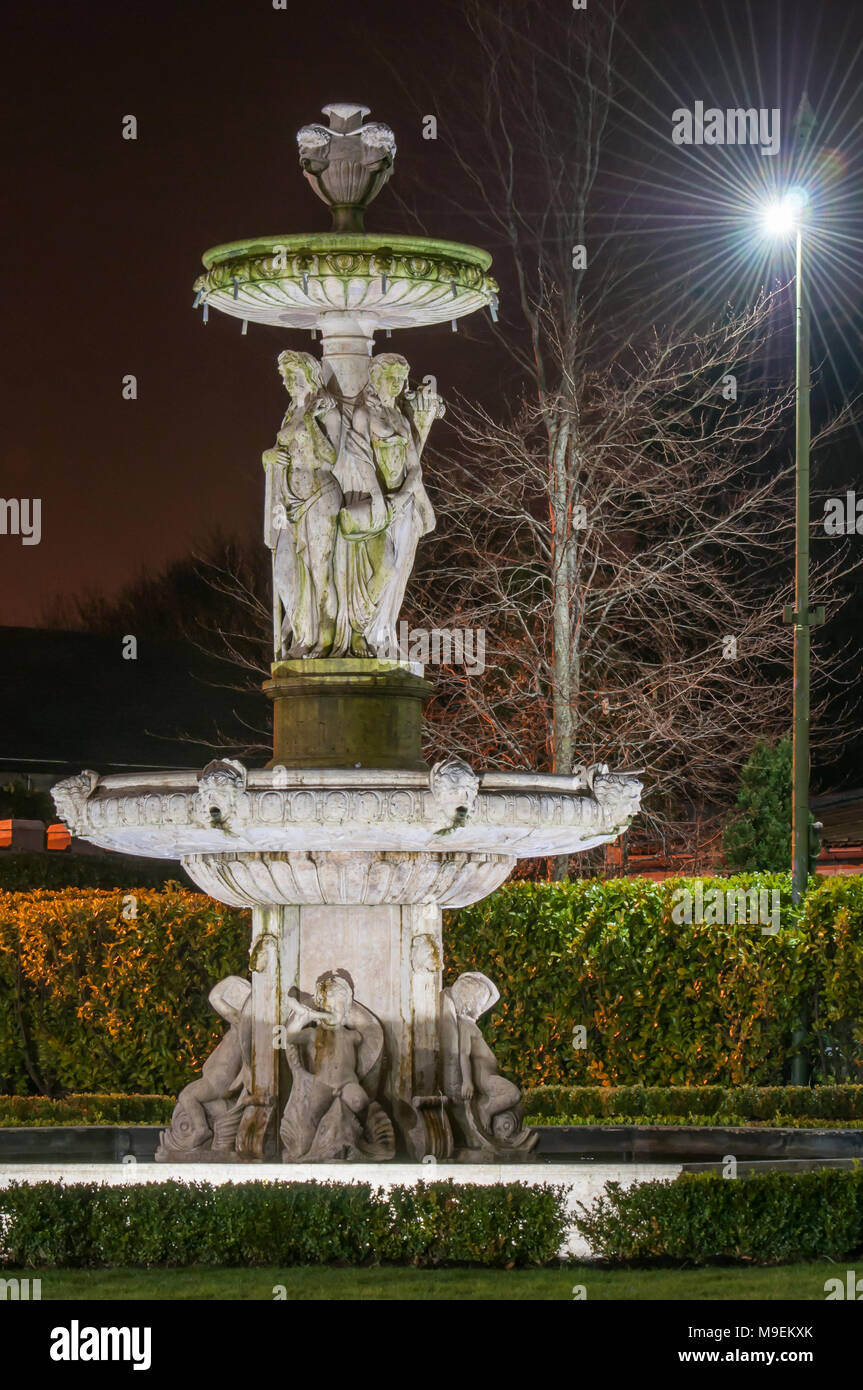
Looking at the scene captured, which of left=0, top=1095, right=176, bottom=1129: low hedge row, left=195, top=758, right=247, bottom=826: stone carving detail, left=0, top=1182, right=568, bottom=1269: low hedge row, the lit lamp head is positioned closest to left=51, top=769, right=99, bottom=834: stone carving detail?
left=195, top=758, right=247, bottom=826: stone carving detail

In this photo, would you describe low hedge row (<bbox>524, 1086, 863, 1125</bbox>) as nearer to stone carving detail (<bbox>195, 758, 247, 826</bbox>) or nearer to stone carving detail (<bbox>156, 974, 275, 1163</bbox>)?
stone carving detail (<bbox>156, 974, 275, 1163</bbox>)

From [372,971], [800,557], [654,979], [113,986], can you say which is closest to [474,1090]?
[372,971]

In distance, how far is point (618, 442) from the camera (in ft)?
81.8

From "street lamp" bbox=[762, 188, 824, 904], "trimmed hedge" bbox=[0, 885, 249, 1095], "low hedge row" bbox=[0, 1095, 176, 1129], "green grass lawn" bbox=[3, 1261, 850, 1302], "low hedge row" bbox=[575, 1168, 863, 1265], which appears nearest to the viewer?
"green grass lawn" bbox=[3, 1261, 850, 1302]

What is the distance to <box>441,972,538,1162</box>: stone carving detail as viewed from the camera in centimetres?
1234

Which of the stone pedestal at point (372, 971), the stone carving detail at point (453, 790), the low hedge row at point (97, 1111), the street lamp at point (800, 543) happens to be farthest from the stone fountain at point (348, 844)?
the street lamp at point (800, 543)

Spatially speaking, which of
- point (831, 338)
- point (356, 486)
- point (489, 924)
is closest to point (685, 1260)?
point (356, 486)

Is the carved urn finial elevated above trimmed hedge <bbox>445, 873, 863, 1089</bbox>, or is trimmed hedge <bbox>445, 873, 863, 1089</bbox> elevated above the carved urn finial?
the carved urn finial

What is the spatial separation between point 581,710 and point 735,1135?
12.2 meters

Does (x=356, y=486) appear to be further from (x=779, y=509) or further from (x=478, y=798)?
(x=779, y=509)

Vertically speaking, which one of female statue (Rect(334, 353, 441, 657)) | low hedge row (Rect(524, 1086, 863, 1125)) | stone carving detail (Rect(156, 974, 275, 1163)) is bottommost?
low hedge row (Rect(524, 1086, 863, 1125))

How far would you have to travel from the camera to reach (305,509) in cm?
1248

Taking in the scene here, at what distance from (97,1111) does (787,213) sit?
1069cm

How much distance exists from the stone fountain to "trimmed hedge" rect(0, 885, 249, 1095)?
25.0 feet
